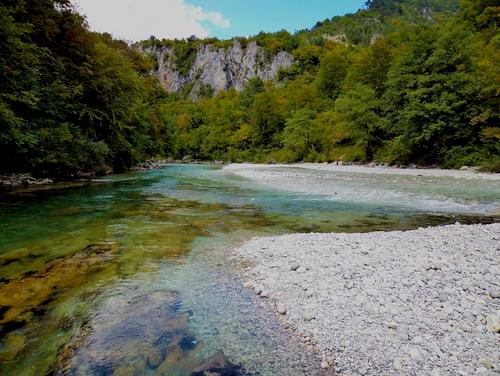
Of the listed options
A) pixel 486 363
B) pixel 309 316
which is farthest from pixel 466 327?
Answer: pixel 309 316

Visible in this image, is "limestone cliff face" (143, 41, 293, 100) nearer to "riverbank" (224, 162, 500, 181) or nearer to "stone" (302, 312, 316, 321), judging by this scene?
"riverbank" (224, 162, 500, 181)

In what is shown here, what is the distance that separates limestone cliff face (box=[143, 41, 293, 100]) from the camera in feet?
443

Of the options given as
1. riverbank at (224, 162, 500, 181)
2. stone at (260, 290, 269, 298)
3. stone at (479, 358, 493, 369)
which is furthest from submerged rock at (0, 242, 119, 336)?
riverbank at (224, 162, 500, 181)

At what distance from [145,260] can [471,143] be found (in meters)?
27.4

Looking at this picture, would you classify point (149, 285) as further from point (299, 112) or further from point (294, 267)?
point (299, 112)

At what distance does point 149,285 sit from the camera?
202 inches

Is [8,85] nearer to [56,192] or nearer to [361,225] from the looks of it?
[56,192]

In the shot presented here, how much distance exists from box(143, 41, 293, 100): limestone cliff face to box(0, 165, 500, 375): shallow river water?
12667 cm

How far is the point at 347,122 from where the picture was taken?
3634 centimetres

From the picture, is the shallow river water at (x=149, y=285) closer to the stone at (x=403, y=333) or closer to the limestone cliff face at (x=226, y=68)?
the stone at (x=403, y=333)

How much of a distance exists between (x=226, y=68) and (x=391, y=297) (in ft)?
501

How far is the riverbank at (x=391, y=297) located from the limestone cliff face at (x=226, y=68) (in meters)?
130

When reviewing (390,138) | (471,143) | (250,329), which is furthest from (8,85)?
(390,138)

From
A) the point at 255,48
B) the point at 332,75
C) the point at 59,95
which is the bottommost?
the point at 59,95
